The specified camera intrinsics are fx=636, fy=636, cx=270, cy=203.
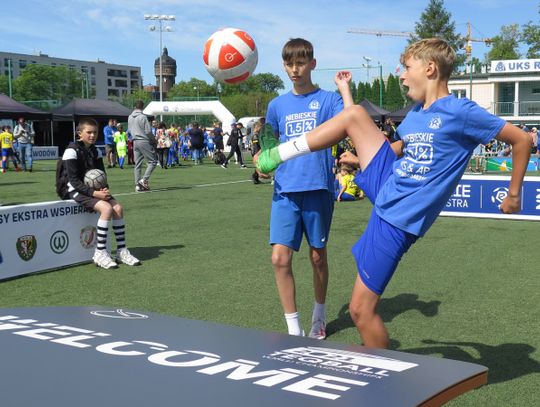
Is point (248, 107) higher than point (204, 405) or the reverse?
higher

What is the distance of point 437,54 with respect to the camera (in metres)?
3.12

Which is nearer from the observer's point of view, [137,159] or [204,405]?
[204,405]

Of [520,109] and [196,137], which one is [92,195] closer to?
[196,137]

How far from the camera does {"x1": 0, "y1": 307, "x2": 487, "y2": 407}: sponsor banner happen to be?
1.71 m

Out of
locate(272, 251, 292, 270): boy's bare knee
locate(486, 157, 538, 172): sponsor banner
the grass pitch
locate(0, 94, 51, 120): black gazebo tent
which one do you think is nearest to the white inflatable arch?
locate(0, 94, 51, 120): black gazebo tent

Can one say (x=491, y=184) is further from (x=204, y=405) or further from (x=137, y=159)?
(x=204, y=405)

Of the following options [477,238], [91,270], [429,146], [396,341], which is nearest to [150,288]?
[91,270]

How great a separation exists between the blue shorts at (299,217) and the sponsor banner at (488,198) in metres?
7.15

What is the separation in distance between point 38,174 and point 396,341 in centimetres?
1950

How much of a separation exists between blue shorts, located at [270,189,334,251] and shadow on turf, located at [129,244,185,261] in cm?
357

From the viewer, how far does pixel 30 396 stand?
5.63 feet

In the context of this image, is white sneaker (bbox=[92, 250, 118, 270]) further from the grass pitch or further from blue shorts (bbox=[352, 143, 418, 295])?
blue shorts (bbox=[352, 143, 418, 295])

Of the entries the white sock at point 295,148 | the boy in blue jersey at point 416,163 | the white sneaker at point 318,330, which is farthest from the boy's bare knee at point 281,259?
the boy in blue jersey at point 416,163

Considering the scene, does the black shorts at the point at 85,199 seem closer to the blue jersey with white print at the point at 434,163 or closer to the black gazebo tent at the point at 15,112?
the blue jersey with white print at the point at 434,163
